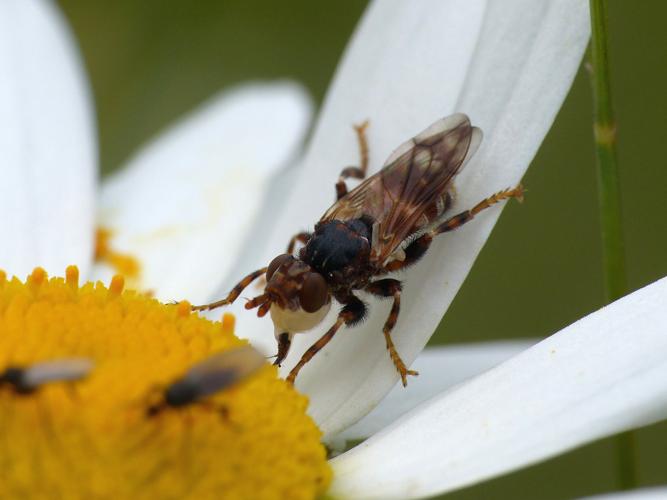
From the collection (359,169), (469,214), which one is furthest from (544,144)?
(469,214)

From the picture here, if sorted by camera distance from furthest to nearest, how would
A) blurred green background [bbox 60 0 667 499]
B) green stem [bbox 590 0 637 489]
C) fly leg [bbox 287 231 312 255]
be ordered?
blurred green background [bbox 60 0 667 499] < fly leg [bbox 287 231 312 255] < green stem [bbox 590 0 637 489]


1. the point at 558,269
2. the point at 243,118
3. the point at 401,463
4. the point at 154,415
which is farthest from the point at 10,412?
the point at 558,269

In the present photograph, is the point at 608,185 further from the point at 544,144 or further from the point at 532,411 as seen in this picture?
the point at 544,144

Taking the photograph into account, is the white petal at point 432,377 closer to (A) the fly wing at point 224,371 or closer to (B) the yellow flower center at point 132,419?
(B) the yellow flower center at point 132,419

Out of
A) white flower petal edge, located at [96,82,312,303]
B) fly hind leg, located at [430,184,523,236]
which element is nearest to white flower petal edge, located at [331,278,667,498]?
fly hind leg, located at [430,184,523,236]

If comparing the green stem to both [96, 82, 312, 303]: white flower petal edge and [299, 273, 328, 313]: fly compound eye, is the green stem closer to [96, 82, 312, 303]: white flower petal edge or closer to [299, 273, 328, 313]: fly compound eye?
[299, 273, 328, 313]: fly compound eye

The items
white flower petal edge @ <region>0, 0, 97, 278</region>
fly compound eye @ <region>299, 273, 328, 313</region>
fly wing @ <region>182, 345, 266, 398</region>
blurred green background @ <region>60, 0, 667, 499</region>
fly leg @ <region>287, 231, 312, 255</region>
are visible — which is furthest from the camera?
blurred green background @ <region>60, 0, 667, 499</region>
